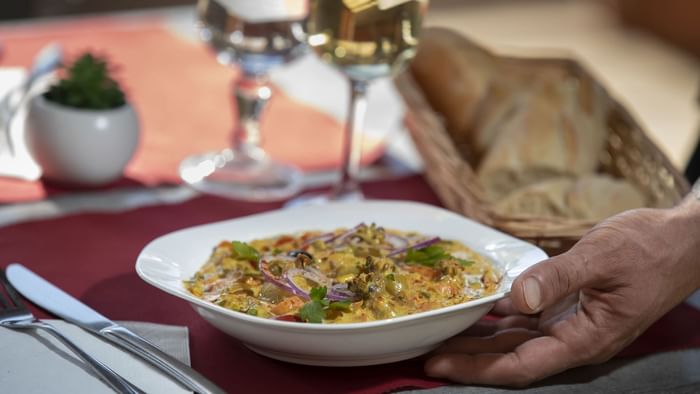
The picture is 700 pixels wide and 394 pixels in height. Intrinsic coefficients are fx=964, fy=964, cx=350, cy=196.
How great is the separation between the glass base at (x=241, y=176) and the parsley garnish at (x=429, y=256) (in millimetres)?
482

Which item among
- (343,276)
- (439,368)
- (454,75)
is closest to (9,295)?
(343,276)

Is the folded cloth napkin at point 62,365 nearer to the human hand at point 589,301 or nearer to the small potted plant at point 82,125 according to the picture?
the human hand at point 589,301

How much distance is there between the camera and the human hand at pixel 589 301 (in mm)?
919

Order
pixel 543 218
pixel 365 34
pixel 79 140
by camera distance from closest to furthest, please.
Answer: pixel 543 218 → pixel 365 34 → pixel 79 140

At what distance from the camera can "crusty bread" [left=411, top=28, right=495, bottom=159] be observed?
157cm

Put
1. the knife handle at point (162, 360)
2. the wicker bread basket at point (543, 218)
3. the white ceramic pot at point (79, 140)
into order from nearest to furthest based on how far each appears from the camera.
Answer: the knife handle at point (162, 360) → the wicker bread basket at point (543, 218) → the white ceramic pot at point (79, 140)

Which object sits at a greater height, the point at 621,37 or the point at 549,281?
the point at 549,281

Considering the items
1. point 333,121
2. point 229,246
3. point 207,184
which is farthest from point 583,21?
point 229,246

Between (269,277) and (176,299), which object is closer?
(269,277)

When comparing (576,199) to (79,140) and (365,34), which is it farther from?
(79,140)

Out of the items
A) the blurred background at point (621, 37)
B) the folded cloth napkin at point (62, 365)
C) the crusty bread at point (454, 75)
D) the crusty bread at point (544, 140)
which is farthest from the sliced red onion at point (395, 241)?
the blurred background at point (621, 37)

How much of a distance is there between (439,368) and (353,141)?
55 cm

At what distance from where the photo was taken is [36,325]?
3.15 feet

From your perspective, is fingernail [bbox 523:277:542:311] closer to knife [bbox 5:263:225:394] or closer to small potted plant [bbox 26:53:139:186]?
knife [bbox 5:263:225:394]
